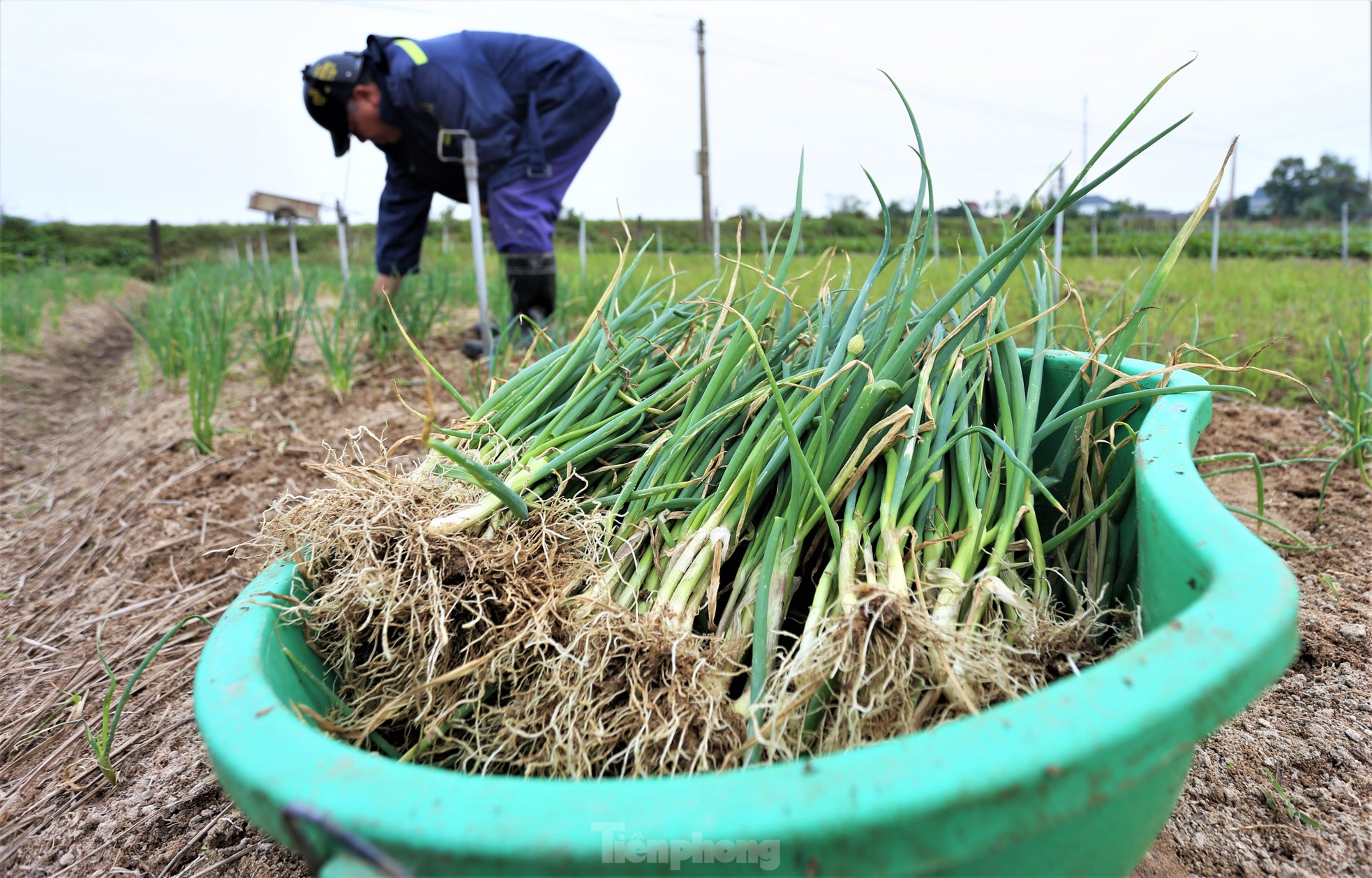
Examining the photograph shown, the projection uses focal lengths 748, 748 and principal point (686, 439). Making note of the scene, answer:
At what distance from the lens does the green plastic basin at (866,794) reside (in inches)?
14.4

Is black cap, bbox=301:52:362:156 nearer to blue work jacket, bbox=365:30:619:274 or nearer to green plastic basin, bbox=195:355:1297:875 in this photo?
blue work jacket, bbox=365:30:619:274

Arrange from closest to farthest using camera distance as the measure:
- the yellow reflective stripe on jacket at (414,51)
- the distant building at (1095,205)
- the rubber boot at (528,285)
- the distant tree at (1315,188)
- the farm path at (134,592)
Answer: the farm path at (134,592), the yellow reflective stripe on jacket at (414,51), the rubber boot at (528,285), the distant building at (1095,205), the distant tree at (1315,188)

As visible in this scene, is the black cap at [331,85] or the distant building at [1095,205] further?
the distant building at [1095,205]

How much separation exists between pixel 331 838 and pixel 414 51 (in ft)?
11.7

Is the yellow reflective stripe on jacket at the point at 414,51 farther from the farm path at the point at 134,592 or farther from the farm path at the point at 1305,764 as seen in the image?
the farm path at the point at 1305,764

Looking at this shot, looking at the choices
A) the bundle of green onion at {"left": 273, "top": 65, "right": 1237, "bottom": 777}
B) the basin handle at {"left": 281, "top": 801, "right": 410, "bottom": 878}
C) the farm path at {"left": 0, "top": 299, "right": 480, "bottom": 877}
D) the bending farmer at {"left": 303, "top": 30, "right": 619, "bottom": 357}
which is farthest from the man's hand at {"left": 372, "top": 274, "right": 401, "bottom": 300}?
the basin handle at {"left": 281, "top": 801, "right": 410, "bottom": 878}

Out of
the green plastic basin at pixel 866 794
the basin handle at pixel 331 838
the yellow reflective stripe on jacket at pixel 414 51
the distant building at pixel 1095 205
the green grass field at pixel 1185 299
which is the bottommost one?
the basin handle at pixel 331 838

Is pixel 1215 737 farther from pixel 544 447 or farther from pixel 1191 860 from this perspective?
pixel 544 447

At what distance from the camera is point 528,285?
3.41 meters

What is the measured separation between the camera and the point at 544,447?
91cm

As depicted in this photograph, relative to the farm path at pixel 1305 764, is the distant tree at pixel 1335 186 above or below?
above

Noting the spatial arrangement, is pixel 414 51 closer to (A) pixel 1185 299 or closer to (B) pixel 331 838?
(B) pixel 331 838

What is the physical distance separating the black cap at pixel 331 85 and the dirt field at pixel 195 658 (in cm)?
147

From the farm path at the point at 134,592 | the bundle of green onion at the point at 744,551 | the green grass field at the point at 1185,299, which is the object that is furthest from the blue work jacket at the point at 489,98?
the bundle of green onion at the point at 744,551
